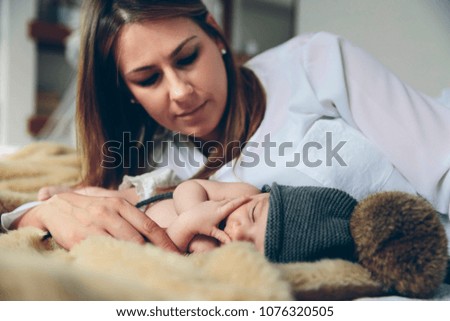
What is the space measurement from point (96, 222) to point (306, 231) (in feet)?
0.69

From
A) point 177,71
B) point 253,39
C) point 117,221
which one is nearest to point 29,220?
point 117,221

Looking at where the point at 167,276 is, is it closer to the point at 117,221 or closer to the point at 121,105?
the point at 117,221

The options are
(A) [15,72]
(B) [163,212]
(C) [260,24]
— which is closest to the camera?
(B) [163,212]

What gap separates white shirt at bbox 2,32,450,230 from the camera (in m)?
0.53

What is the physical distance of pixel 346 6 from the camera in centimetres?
63

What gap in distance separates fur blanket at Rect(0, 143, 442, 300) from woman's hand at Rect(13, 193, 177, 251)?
42 millimetres

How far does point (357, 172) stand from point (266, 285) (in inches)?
10.3

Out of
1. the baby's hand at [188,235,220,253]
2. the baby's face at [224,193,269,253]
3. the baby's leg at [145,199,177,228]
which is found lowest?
the baby's leg at [145,199,177,228]

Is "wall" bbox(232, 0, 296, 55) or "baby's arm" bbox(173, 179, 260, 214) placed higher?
"wall" bbox(232, 0, 296, 55)

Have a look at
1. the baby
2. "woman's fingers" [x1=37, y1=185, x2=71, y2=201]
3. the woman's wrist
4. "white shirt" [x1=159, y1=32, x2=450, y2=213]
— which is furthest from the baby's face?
"woman's fingers" [x1=37, y1=185, x2=71, y2=201]

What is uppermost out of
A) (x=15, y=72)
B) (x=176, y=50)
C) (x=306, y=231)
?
(x=176, y=50)

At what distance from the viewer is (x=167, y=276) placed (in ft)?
1.02

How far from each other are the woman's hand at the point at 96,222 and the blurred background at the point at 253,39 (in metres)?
0.40

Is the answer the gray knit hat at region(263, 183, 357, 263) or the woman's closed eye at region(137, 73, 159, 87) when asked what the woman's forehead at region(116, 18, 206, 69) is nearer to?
the woman's closed eye at region(137, 73, 159, 87)
